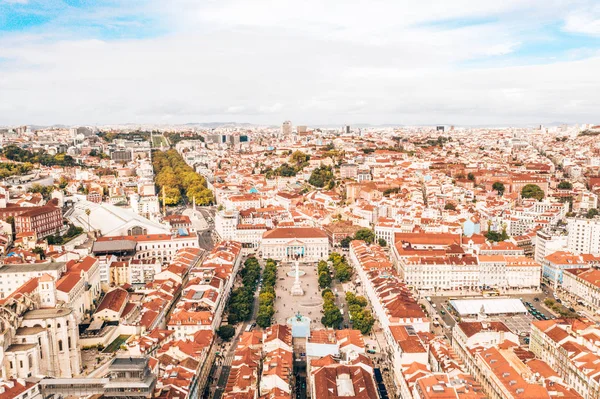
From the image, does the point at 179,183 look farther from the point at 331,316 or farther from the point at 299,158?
the point at 331,316

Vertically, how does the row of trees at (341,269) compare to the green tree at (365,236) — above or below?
below

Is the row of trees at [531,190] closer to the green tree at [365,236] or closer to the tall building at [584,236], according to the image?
the tall building at [584,236]

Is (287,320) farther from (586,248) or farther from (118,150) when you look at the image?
(118,150)

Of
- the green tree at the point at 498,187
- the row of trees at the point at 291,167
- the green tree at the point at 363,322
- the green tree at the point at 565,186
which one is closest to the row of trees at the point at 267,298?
the green tree at the point at 363,322

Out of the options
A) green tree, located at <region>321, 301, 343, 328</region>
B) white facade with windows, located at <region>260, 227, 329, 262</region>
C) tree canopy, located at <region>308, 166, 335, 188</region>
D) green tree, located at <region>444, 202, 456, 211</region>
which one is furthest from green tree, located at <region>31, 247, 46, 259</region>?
tree canopy, located at <region>308, 166, 335, 188</region>

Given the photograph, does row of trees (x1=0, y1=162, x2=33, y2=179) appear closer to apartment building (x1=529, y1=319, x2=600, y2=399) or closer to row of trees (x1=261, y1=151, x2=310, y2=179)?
row of trees (x1=261, y1=151, x2=310, y2=179)

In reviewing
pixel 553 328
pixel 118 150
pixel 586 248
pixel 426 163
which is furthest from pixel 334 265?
pixel 118 150

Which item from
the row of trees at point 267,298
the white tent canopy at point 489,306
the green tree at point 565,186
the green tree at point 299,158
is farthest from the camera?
the green tree at point 299,158
